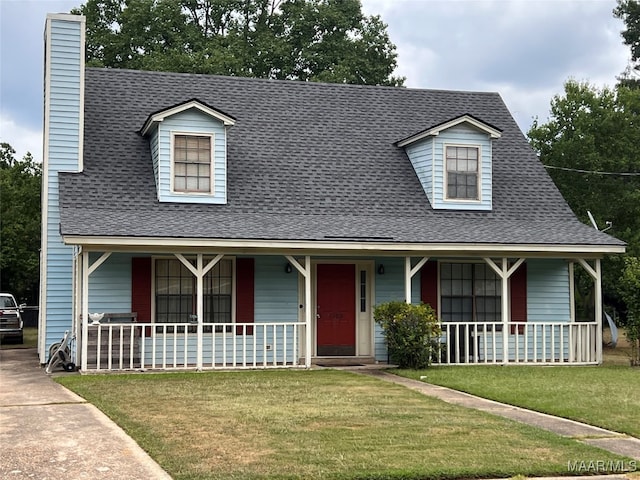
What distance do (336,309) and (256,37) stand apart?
20733 millimetres

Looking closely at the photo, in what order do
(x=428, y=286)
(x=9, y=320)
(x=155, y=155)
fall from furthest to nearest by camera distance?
(x=9, y=320)
(x=428, y=286)
(x=155, y=155)

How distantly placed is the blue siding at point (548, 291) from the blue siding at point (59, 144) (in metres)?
9.44

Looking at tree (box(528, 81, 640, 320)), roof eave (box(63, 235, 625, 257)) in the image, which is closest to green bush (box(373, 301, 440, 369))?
roof eave (box(63, 235, 625, 257))

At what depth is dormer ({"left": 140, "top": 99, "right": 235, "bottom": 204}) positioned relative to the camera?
17.2 metres

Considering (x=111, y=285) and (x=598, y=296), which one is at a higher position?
(x=111, y=285)

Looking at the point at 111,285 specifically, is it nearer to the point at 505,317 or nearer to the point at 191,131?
the point at 191,131

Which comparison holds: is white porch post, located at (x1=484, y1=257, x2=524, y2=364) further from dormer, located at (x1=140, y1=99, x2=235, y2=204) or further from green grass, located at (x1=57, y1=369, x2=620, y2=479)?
dormer, located at (x1=140, y1=99, x2=235, y2=204)

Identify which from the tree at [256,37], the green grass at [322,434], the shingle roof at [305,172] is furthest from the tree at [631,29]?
the green grass at [322,434]

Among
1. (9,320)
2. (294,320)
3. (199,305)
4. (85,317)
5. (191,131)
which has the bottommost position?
(9,320)

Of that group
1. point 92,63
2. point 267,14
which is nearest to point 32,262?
point 92,63

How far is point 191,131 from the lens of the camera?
56.8 ft

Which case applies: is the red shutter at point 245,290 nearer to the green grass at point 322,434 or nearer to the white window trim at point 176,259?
the white window trim at point 176,259

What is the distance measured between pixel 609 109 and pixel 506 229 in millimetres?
12099

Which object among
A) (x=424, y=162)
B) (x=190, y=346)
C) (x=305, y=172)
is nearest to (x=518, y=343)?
(x=424, y=162)
